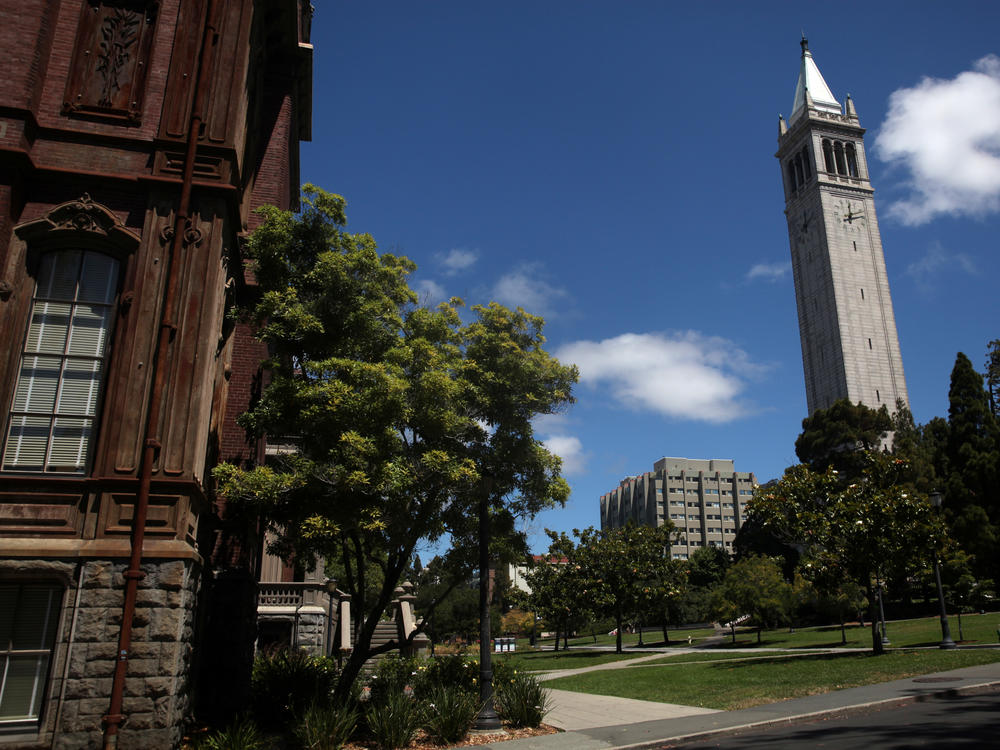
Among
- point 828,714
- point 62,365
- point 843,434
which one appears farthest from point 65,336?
point 843,434

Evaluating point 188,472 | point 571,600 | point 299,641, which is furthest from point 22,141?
point 571,600

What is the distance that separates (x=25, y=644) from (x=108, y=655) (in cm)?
123

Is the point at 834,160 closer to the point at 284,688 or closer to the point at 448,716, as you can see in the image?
the point at 448,716

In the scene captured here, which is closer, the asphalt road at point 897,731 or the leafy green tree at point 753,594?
the asphalt road at point 897,731

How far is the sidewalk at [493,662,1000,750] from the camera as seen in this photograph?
11789 millimetres

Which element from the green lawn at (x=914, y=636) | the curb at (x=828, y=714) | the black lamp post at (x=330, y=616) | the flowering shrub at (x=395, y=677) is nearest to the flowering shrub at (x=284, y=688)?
the flowering shrub at (x=395, y=677)

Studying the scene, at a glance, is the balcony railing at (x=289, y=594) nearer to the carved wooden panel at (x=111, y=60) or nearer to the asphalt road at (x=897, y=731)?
the asphalt road at (x=897, y=731)

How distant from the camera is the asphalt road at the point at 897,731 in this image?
9.34m

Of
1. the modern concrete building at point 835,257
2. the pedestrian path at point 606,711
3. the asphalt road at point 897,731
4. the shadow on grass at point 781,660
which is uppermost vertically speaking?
the modern concrete building at point 835,257

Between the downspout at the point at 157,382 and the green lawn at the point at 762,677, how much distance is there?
1130 centimetres

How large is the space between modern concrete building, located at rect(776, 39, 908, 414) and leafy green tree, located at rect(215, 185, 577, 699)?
89569 millimetres

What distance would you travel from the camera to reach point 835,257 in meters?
103

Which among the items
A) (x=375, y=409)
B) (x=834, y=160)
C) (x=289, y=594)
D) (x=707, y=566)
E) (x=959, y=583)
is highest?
(x=834, y=160)

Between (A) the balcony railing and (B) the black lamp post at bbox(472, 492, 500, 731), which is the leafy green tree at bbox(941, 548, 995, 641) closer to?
(B) the black lamp post at bbox(472, 492, 500, 731)
